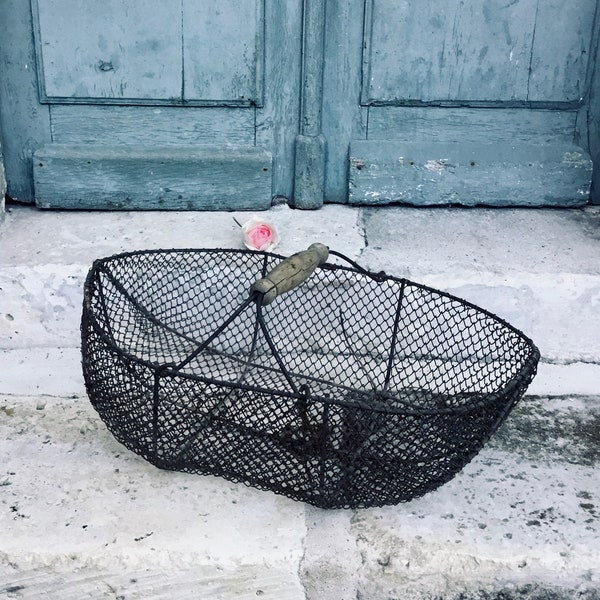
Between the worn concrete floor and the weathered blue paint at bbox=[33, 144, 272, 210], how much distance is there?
0.15 ft

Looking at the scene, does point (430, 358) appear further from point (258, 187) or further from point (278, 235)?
point (258, 187)

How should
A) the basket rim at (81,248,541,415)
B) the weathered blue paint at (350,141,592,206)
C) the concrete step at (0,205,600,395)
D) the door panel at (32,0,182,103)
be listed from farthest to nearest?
the weathered blue paint at (350,141,592,206) → the door panel at (32,0,182,103) → the concrete step at (0,205,600,395) → the basket rim at (81,248,541,415)

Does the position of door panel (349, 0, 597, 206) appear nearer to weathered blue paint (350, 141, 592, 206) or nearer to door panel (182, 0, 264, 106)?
weathered blue paint (350, 141, 592, 206)

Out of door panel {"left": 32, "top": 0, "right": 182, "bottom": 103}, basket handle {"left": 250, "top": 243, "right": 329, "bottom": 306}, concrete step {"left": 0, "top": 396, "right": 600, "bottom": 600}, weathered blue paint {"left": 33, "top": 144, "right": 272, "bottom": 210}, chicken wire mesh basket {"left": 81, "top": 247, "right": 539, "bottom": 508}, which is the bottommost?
concrete step {"left": 0, "top": 396, "right": 600, "bottom": 600}

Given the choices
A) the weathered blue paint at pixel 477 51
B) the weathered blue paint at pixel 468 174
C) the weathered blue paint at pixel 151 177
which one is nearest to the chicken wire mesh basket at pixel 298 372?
the weathered blue paint at pixel 151 177

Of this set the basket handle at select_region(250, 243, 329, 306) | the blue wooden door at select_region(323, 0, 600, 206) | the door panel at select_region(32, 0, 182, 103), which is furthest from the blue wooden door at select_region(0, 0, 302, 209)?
the basket handle at select_region(250, 243, 329, 306)

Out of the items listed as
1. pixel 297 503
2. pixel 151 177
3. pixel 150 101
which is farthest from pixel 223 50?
pixel 297 503

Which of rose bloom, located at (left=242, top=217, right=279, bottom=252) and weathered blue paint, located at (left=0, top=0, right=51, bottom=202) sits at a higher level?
weathered blue paint, located at (left=0, top=0, right=51, bottom=202)

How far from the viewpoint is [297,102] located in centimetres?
205

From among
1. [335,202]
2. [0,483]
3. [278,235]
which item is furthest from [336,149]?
[0,483]

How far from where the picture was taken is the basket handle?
52.7 inches

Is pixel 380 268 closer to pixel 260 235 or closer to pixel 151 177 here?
pixel 260 235

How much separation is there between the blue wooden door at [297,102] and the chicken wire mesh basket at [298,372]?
33 cm

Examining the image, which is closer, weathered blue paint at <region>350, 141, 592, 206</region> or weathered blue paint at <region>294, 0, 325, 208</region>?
weathered blue paint at <region>294, 0, 325, 208</region>
